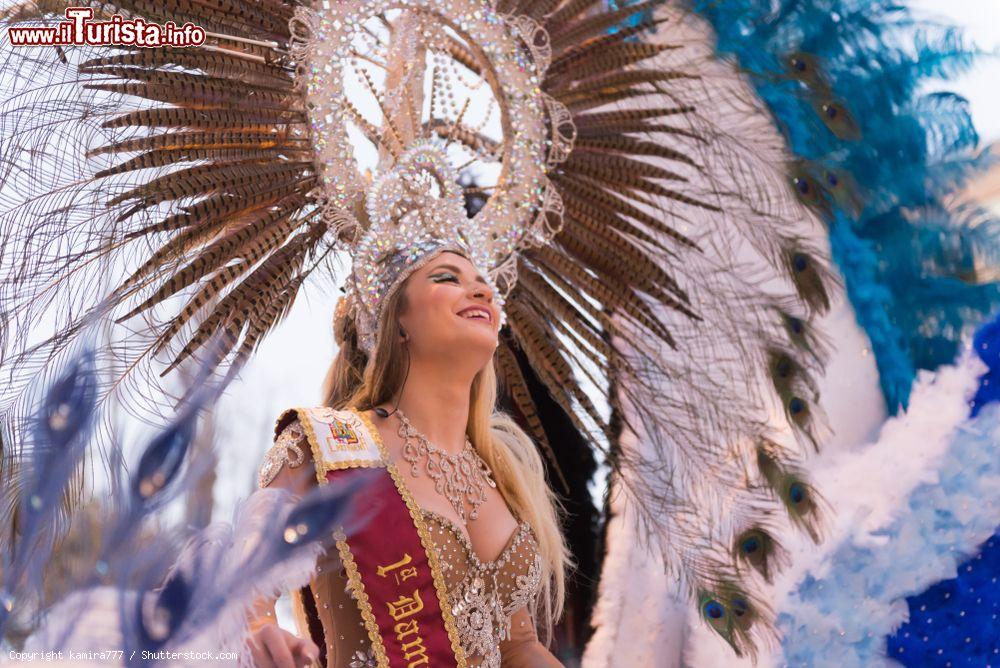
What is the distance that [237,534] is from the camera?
791mm

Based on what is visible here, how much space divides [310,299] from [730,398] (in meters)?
1.07

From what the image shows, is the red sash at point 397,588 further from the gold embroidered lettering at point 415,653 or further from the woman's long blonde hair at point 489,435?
the woman's long blonde hair at point 489,435

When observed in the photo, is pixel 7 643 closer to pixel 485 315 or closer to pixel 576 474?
pixel 485 315

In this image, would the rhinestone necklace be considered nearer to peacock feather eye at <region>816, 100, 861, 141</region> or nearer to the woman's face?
the woman's face

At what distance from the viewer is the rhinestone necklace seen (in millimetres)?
2025

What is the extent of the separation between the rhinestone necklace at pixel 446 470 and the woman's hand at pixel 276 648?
→ 66cm

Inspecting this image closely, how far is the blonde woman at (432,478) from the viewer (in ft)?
6.12

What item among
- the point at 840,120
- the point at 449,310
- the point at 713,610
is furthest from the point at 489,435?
the point at 840,120

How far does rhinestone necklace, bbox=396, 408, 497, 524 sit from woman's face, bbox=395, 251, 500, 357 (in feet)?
0.55

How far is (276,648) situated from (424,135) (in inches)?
54.4

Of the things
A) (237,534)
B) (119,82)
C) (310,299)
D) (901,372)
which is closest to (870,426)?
(901,372)
